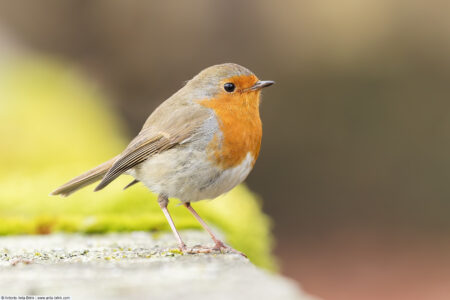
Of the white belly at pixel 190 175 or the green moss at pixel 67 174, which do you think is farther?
the green moss at pixel 67 174

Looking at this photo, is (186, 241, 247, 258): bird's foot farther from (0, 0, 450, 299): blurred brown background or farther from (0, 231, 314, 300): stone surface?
(0, 0, 450, 299): blurred brown background

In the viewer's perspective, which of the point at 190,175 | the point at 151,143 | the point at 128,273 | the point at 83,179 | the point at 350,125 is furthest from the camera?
the point at 350,125

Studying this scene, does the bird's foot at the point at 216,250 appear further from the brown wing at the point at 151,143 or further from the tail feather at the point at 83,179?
the tail feather at the point at 83,179

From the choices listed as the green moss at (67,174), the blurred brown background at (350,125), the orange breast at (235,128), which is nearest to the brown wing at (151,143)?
the orange breast at (235,128)

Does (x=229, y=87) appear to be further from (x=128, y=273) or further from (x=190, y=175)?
(x=128, y=273)

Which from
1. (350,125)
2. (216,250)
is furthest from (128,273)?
(350,125)

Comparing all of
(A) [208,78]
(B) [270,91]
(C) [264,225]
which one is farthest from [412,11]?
(A) [208,78]

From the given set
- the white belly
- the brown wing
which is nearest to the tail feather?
the brown wing

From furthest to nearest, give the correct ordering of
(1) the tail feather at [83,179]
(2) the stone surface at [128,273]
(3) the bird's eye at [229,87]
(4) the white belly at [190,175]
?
1. (1) the tail feather at [83,179]
2. (3) the bird's eye at [229,87]
3. (4) the white belly at [190,175]
4. (2) the stone surface at [128,273]
